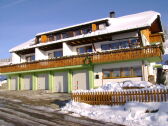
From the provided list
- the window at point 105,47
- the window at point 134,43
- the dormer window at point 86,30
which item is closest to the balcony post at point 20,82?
the dormer window at point 86,30

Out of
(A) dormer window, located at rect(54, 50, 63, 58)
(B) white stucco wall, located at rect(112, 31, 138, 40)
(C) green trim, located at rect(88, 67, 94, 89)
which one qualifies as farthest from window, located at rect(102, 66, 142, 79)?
(A) dormer window, located at rect(54, 50, 63, 58)

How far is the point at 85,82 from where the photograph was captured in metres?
25.0

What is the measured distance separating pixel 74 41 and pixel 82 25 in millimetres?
3411

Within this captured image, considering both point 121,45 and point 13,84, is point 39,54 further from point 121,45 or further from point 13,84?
point 121,45

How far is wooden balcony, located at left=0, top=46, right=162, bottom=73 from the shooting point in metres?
19.6

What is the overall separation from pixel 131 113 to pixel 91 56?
1211 cm

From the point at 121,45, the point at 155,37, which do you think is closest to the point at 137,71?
the point at 121,45

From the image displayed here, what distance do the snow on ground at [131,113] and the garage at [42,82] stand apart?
15.2 m

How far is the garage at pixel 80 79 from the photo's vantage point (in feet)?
82.0

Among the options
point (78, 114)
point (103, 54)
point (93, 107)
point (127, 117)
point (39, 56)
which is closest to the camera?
point (127, 117)

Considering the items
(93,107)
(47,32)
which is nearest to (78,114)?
(93,107)

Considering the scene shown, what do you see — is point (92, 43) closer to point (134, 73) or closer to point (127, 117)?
point (134, 73)

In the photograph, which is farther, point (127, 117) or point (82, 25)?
point (82, 25)

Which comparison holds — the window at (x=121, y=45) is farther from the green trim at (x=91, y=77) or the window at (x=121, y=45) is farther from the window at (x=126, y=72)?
the green trim at (x=91, y=77)
